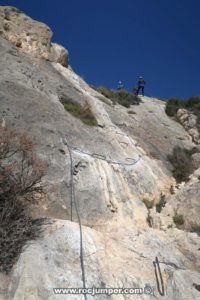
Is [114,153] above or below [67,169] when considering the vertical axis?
above

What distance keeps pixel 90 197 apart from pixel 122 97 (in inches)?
657

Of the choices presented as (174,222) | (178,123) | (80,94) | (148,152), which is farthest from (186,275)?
(178,123)

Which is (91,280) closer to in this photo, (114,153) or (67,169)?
(67,169)

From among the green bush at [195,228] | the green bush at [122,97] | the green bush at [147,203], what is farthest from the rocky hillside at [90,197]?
the green bush at [122,97]

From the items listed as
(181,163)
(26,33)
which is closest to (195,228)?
(181,163)

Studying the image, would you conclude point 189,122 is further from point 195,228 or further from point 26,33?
point 195,228

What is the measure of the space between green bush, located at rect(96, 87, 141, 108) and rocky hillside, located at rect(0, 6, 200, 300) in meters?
4.56

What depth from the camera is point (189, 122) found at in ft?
85.9

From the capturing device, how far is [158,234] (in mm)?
12656

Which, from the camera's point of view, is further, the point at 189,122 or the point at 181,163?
the point at 189,122

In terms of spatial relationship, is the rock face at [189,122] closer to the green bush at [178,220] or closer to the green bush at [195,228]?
the green bush at [178,220]

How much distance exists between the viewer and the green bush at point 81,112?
16891 millimetres

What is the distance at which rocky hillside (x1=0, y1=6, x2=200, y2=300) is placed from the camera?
907 cm

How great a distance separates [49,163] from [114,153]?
4.05 meters
